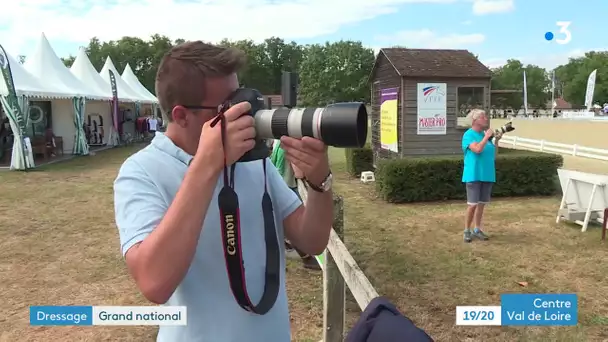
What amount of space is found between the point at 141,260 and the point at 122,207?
191 millimetres

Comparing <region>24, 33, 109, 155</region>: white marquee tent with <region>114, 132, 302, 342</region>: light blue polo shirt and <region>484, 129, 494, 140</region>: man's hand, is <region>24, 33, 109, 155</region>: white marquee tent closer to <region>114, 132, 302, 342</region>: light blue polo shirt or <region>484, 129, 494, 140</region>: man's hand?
<region>484, 129, 494, 140</region>: man's hand

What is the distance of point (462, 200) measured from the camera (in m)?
9.27

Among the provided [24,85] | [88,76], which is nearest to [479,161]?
[24,85]

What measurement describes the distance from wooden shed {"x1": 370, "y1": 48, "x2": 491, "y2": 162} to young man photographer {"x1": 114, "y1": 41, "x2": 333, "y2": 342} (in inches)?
384

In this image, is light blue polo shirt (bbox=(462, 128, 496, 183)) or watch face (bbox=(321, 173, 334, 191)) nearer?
watch face (bbox=(321, 173, 334, 191))

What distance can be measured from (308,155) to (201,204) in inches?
12.4

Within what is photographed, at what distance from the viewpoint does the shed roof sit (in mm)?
10828

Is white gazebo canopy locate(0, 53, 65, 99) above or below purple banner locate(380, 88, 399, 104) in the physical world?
above

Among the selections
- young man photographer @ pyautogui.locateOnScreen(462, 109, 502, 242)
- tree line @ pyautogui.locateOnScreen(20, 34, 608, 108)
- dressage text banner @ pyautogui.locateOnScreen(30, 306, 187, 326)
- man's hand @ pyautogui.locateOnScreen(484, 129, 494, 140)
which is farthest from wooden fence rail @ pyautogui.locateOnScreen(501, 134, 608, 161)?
tree line @ pyautogui.locateOnScreen(20, 34, 608, 108)

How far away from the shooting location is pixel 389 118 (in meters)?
11.6

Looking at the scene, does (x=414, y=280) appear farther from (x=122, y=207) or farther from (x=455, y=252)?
(x=122, y=207)

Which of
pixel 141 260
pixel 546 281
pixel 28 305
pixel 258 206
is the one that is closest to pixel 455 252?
pixel 546 281

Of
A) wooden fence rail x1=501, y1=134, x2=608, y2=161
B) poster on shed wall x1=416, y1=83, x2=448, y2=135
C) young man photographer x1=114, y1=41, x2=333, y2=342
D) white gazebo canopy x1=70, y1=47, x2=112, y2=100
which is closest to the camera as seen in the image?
young man photographer x1=114, y1=41, x2=333, y2=342

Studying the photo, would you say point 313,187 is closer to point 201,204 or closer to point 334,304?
point 201,204
